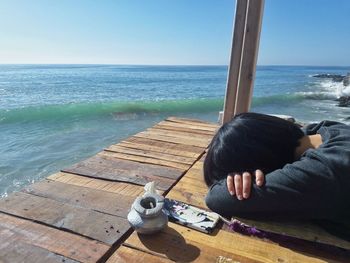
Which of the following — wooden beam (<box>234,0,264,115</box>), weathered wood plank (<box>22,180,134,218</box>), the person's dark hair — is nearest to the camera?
the person's dark hair

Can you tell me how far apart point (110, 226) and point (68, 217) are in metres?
0.27

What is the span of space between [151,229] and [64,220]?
1.75 feet

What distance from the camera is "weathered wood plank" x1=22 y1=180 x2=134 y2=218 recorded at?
5.79 feet

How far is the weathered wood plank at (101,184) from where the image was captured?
2.02 metres

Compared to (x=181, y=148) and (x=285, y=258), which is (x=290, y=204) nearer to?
(x=285, y=258)

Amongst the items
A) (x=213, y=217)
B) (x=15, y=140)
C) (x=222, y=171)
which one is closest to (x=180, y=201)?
(x=213, y=217)

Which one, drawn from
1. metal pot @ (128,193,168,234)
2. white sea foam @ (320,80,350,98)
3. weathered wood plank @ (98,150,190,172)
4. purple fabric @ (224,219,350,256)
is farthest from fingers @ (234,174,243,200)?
white sea foam @ (320,80,350,98)

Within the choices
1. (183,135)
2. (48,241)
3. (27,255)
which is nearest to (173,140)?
(183,135)

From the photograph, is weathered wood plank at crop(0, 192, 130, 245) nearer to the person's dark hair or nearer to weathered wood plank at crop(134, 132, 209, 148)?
the person's dark hair

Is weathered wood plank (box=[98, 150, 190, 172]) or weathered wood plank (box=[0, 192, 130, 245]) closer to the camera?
weathered wood plank (box=[0, 192, 130, 245])

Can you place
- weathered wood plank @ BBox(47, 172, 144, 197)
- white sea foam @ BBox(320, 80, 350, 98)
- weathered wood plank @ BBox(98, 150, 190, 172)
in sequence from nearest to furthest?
weathered wood plank @ BBox(47, 172, 144, 197) → weathered wood plank @ BBox(98, 150, 190, 172) → white sea foam @ BBox(320, 80, 350, 98)

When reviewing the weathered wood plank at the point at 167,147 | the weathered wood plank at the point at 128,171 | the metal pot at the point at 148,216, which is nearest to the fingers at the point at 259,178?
the metal pot at the point at 148,216

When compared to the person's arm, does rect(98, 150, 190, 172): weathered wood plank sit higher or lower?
lower

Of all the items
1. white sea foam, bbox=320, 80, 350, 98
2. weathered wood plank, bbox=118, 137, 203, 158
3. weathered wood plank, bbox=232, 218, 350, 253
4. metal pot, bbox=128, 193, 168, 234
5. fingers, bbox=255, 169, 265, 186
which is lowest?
white sea foam, bbox=320, 80, 350, 98
